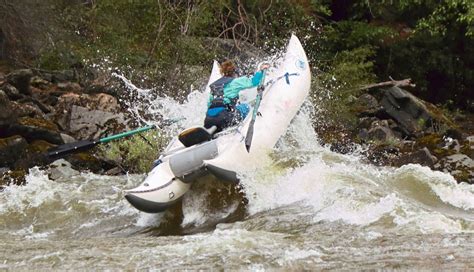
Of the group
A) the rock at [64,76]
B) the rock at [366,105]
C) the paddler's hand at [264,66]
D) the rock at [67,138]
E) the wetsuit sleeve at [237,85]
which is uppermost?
the rock at [366,105]

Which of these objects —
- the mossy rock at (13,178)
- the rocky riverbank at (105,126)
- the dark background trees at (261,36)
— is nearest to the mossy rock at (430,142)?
Answer: the rocky riverbank at (105,126)

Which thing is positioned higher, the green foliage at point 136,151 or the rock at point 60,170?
the green foliage at point 136,151

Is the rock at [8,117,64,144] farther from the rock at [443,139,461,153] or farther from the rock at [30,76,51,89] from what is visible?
the rock at [443,139,461,153]

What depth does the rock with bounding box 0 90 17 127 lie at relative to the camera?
11.7 metres

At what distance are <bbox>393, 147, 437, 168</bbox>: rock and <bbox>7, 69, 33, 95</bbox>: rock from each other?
672cm

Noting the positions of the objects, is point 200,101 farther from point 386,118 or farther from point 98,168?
point 386,118

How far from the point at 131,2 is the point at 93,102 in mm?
2993

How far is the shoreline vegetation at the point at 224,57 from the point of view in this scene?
464 inches

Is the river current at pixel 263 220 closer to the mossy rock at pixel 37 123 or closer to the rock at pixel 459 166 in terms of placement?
the rock at pixel 459 166

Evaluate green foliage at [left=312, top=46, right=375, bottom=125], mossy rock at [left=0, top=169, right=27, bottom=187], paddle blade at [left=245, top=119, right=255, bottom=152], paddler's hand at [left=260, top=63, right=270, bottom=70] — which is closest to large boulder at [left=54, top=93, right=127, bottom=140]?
mossy rock at [left=0, top=169, right=27, bottom=187]

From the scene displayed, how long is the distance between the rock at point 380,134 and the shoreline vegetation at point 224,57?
36mm

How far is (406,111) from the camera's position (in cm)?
1518

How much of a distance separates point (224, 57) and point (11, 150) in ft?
20.0

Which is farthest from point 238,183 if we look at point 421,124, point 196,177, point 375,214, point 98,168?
point 421,124
